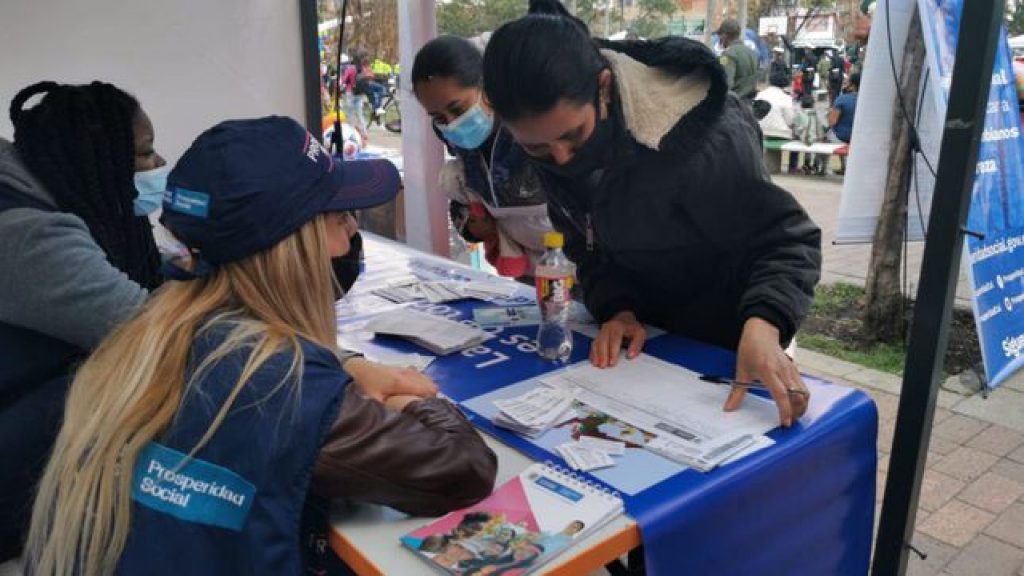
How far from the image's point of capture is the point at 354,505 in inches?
46.1

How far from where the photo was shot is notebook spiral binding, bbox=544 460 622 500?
1182 mm

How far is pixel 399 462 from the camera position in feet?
3.49

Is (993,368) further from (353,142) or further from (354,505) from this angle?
(353,142)

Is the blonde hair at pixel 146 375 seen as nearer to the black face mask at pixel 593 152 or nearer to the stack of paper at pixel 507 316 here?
the black face mask at pixel 593 152

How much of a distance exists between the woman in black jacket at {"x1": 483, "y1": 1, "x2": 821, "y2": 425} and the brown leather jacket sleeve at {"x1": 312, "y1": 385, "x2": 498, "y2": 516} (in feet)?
1.86

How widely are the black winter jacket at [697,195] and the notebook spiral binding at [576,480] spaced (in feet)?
1.75

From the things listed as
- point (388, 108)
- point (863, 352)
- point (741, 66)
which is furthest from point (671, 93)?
point (388, 108)

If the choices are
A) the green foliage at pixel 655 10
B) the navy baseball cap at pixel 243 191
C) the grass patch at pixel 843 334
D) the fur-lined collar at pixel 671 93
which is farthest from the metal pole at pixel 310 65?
the green foliage at pixel 655 10

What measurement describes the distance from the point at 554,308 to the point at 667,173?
385mm

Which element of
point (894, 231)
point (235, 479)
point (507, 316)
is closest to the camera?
point (235, 479)

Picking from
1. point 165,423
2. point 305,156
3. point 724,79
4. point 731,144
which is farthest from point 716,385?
point 165,423

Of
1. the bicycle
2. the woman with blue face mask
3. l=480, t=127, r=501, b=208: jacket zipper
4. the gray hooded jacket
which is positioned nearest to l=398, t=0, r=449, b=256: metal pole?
the woman with blue face mask

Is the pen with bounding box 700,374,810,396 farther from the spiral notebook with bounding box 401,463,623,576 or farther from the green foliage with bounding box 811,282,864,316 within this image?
the green foliage with bounding box 811,282,864,316

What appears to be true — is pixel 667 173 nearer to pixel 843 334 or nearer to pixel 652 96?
pixel 652 96
